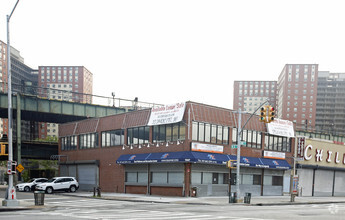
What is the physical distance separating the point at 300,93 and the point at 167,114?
125m

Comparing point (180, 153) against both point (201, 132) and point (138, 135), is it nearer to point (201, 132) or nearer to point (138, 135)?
point (201, 132)

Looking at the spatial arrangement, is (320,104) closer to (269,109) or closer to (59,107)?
(59,107)

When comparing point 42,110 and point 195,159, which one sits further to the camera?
point 42,110

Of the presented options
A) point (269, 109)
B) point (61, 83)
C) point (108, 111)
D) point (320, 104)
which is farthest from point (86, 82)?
point (269, 109)

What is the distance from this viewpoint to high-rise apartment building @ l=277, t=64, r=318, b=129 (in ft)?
480

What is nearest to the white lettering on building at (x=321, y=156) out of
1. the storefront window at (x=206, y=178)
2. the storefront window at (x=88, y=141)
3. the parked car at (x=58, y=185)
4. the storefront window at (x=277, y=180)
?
the storefront window at (x=277, y=180)

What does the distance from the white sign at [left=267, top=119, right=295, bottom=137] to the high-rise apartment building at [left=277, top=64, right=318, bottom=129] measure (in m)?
107

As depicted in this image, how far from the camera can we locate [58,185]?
38656mm

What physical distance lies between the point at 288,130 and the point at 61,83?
142801mm

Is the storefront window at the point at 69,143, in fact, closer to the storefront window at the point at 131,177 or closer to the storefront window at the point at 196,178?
the storefront window at the point at 131,177

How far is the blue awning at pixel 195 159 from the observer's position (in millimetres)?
32356

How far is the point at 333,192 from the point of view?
49312 millimetres

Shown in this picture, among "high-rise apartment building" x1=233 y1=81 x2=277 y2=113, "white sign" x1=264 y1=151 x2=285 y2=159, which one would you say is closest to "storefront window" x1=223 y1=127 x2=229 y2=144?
"white sign" x1=264 y1=151 x2=285 y2=159

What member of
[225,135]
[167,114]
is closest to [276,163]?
[225,135]
